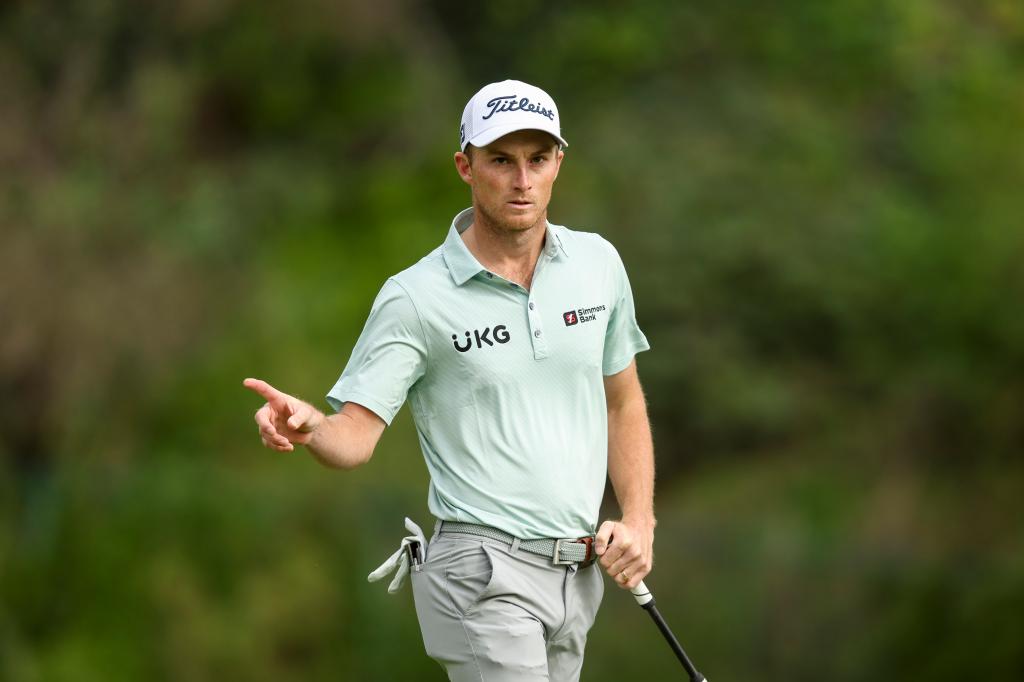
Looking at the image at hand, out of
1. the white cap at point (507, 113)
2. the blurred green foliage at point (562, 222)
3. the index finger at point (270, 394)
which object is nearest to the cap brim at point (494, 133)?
the white cap at point (507, 113)

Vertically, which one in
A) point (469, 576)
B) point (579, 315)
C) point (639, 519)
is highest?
point (579, 315)

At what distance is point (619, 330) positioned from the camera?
17.7 ft

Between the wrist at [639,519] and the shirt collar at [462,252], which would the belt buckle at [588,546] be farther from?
the shirt collar at [462,252]

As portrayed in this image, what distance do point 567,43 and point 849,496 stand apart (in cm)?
796

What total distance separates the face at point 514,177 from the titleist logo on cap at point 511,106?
6 centimetres

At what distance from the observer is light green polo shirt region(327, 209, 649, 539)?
500cm

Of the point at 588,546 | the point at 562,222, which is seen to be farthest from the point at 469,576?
the point at 562,222

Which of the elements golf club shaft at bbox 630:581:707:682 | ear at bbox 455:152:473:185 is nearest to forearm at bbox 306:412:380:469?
ear at bbox 455:152:473:185

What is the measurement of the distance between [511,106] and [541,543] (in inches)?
45.4

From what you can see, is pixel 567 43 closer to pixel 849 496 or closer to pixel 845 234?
pixel 845 234

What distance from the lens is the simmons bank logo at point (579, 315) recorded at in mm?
5141

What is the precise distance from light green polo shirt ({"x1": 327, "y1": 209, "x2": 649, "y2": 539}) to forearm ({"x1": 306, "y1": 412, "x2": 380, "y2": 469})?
0.23 feet

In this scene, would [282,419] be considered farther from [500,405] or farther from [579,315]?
[579,315]

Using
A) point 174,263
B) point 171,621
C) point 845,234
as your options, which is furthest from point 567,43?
point 171,621
